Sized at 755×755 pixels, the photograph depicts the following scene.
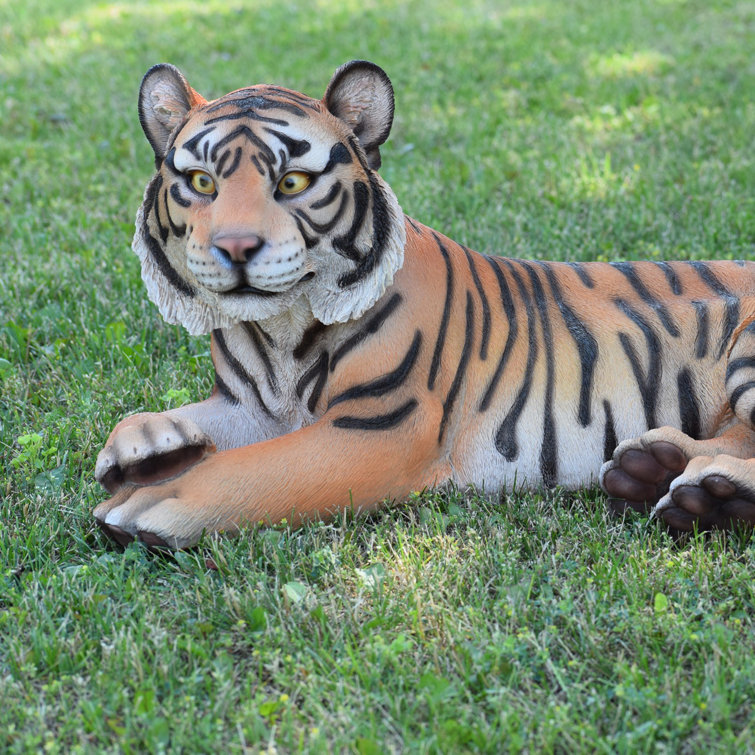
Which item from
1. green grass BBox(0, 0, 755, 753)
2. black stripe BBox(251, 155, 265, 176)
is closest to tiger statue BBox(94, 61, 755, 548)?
black stripe BBox(251, 155, 265, 176)

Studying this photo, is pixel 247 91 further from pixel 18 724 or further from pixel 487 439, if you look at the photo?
pixel 18 724

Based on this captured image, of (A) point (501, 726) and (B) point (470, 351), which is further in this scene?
(B) point (470, 351)

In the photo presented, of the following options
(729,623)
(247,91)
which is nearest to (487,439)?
(729,623)

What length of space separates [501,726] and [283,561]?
0.89m

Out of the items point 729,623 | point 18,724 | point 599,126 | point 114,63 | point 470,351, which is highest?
point 114,63

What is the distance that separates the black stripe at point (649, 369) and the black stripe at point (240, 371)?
4.19ft

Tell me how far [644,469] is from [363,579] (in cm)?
99

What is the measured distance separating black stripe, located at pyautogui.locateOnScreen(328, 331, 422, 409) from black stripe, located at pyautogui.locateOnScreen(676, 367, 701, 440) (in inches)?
37.7

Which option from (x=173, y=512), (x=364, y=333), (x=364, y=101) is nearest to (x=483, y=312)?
(x=364, y=333)

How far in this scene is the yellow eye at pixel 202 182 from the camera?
2814 mm

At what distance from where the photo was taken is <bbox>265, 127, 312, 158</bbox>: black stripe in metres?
2.78

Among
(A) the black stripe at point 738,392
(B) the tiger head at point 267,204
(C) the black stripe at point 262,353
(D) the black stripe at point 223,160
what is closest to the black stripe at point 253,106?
(B) the tiger head at point 267,204

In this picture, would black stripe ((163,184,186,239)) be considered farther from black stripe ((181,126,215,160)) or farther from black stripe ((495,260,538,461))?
black stripe ((495,260,538,461))

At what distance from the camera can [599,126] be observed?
7.10 m
